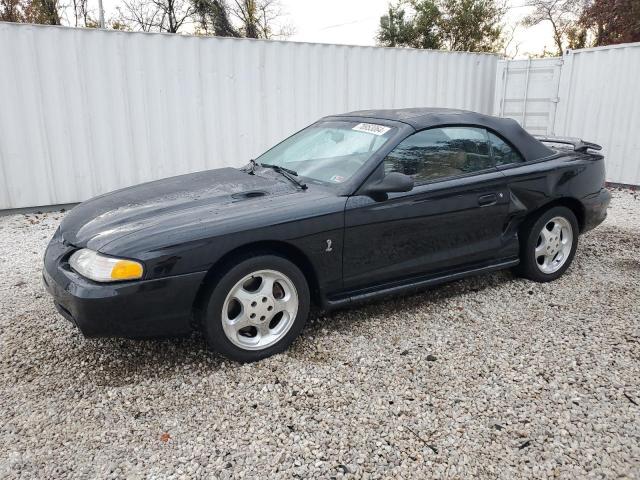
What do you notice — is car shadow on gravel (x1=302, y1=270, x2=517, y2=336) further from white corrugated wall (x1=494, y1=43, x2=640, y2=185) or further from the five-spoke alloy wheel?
white corrugated wall (x1=494, y1=43, x2=640, y2=185)

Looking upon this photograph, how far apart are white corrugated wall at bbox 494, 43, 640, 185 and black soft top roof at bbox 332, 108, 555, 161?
17.1 feet

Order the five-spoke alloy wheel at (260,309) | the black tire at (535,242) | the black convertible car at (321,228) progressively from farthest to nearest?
the black tire at (535,242)
the five-spoke alloy wheel at (260,309)
the black convertible car at (321,228)

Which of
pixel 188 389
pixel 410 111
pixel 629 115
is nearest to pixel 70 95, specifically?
pixel 410 111

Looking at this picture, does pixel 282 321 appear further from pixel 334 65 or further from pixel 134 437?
pixel 334 65

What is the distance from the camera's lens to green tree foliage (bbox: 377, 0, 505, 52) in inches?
1091

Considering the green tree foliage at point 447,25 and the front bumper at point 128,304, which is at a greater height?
the green tree foliage at point 447,25

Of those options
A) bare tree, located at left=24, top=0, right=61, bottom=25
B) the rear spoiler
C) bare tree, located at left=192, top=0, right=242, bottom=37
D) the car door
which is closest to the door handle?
the car door

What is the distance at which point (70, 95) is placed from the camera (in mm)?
7078

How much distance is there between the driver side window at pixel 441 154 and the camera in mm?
3662

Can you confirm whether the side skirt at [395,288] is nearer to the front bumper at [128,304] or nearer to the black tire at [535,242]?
the black tire at [535,242]

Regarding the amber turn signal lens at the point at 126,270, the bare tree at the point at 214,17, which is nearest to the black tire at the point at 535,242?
the amber turn signal lens at the point at 126,270

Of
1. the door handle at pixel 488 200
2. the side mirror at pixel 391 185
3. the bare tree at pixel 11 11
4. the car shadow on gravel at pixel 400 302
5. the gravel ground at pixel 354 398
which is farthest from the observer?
the bare tree at pixel 11 11

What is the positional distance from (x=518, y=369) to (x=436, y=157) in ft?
5.16

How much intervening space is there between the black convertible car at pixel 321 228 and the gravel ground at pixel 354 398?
310 mm
